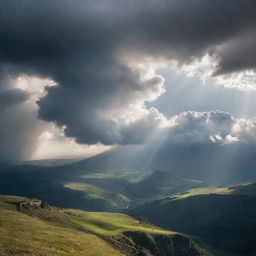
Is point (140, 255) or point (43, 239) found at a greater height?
point (43, 239)

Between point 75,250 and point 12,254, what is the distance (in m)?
17.5

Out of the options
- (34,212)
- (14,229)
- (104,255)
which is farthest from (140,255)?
(14,229)

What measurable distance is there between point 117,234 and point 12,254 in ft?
492

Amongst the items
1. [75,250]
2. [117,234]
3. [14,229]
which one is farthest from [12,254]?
[117,234]

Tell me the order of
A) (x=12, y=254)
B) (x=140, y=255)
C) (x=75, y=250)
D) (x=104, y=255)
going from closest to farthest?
(x=12, y=254) < (x=75, y=250) < (x=104, y=255) < (x=140, y=255)

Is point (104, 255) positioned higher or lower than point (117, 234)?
→ higher

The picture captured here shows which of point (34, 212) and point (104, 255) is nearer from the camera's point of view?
point (104, 255)

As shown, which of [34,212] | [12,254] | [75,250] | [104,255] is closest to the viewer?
[12,254]

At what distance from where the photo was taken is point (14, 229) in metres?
64.9

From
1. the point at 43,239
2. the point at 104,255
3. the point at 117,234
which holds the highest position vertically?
the point at 43,239

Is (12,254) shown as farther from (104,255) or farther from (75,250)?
(104,255)

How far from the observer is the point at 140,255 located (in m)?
114

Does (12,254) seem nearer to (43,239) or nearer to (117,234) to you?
(43,239)

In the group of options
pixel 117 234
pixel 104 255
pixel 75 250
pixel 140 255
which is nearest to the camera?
pixel 75 250
